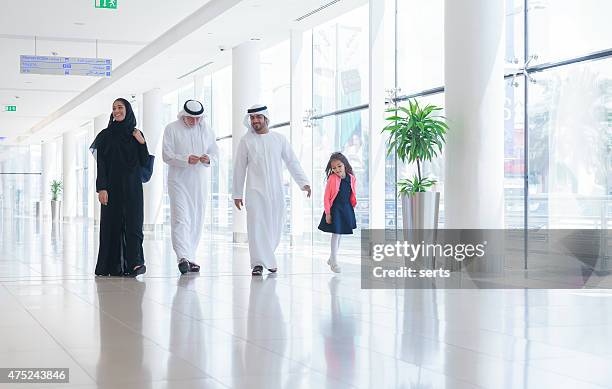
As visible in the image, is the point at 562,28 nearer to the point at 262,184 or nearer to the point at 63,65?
the point at 262,184

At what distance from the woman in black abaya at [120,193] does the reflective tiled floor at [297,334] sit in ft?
1.45

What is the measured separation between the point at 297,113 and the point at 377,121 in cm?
335

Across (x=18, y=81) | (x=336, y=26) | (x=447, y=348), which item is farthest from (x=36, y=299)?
(x=18, y=81)

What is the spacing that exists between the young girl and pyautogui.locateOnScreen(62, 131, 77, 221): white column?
89.3ft

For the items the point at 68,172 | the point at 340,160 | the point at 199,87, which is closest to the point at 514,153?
the point at 340,160

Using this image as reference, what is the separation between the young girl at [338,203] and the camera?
30.7 ft

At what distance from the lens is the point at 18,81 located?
71.7 feet

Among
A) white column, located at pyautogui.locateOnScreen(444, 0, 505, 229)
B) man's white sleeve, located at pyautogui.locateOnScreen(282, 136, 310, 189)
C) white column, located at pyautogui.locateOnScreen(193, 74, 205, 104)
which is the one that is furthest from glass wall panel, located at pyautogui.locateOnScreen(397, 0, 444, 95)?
white column, located at pyautogui.locateOnScreen(193, 74, 205, 104)

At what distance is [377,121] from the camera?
12.8 meters

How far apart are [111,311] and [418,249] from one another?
458cm

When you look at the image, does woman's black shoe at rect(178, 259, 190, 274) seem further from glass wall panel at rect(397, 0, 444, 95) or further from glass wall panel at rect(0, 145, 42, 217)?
glass wall panel at rect(0, 145, 42, 217)

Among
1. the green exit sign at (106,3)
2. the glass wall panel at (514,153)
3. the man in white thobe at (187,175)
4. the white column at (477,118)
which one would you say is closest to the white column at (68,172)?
the green exit sign at (106,3)

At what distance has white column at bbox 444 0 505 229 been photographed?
9102 millimetres

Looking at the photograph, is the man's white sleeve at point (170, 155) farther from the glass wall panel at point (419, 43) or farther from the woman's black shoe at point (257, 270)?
the glass wall panel at point (419, 43)
